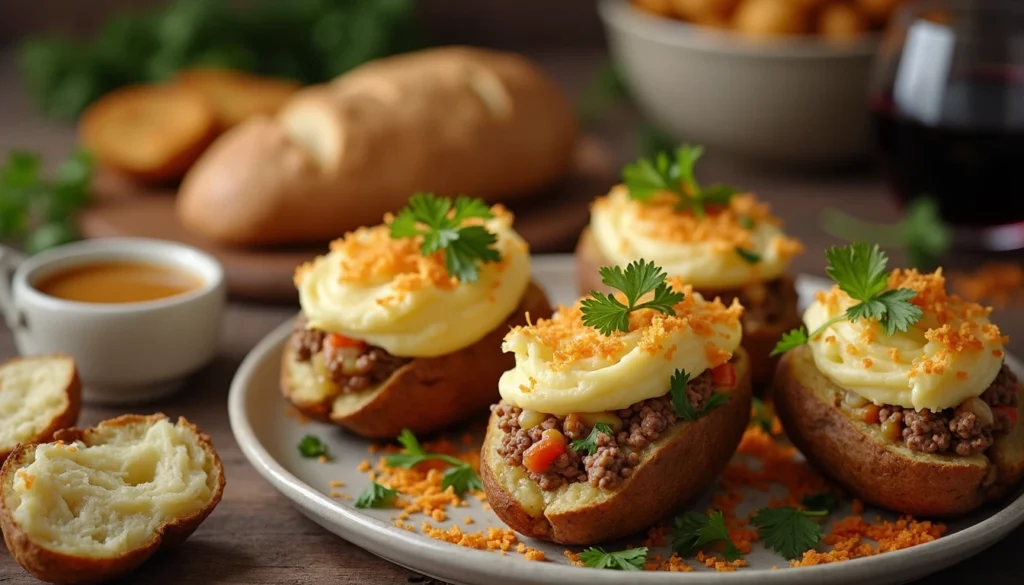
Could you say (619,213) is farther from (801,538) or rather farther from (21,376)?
(21,376)

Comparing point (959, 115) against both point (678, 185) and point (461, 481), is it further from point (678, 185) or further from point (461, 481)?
point (461, 481)

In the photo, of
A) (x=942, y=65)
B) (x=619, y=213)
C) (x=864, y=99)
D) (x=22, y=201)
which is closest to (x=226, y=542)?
(x=619, y=213)

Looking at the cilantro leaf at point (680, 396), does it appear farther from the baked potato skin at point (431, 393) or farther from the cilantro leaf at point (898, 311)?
the baked potato skin at point (431, 393)

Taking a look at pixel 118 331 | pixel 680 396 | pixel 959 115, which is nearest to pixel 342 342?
pixel 118 331

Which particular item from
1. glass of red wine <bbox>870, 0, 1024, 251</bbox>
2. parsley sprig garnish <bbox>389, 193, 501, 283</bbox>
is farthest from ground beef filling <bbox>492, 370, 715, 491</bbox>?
glass of red wine <bbox>870, 0, 1024, 251</bbox>

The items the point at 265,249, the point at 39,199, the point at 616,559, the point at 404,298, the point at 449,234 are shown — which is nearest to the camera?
the point at 616,559

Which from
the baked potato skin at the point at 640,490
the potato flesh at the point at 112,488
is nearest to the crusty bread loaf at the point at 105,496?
the potato flesh at the point at 112,488
